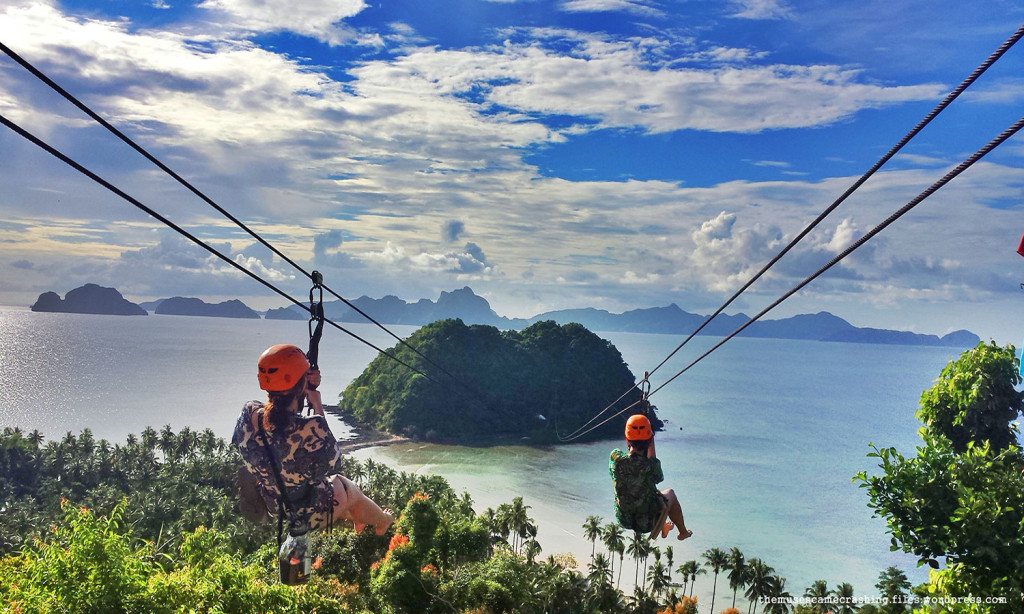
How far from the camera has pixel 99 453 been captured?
52906 millimetres

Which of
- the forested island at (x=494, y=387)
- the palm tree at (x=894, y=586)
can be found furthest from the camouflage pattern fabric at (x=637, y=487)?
the forested island at (x=494, y=387)

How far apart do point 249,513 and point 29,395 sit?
164267mm

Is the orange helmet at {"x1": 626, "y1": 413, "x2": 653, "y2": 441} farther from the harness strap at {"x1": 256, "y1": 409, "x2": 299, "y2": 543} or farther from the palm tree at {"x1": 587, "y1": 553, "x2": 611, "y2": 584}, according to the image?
the palm tree at {"x1": 587, "y1": 553, "x2": 611, "y2": 584}

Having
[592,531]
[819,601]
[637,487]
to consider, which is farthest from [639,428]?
[592,531]

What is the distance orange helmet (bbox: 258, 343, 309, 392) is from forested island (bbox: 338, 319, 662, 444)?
87311mm

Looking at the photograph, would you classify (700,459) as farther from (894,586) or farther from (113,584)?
(113,584)

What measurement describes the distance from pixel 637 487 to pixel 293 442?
5.10m

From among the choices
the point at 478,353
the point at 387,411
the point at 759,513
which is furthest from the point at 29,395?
the point at 759,513

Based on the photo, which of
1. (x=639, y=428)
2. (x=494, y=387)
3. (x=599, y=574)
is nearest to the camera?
(x=639, y=428)

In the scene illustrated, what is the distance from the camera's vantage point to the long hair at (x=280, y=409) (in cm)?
610

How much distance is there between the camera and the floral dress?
6.14 metres

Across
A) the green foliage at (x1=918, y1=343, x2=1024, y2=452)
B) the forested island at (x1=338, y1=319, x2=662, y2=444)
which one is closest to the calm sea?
the forested island at (x1=338, y1=319, x2=662, y2=444)

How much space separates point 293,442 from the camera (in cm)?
612

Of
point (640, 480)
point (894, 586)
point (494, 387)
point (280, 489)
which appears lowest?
point (894, 586)
